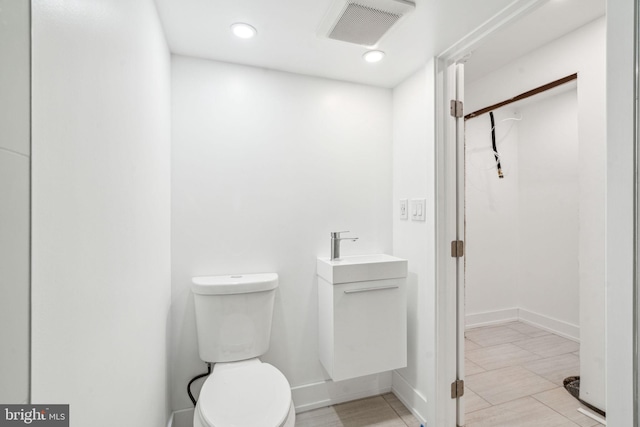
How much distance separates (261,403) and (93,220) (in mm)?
935

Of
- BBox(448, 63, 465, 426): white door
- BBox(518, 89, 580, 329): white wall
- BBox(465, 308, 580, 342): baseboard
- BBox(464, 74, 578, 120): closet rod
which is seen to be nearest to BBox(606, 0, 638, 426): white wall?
BBox(448, 63, 465, 426): white door

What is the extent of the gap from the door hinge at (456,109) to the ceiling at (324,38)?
293 mm

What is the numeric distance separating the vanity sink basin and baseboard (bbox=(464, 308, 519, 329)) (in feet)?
6.10

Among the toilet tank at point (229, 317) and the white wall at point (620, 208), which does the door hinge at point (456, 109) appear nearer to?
the white wall at point (620, 208)

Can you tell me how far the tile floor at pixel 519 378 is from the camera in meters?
1.87

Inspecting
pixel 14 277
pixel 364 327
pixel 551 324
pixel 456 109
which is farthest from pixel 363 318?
pixel 551 324

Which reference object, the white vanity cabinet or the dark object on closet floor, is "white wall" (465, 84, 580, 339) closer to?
the dark object on closet floor

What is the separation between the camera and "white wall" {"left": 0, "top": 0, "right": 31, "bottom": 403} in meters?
0.41

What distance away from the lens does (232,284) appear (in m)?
1.62

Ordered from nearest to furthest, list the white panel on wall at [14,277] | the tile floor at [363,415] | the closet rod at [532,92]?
1. the white panel on wall at [14,277]
2. the tile floor at [363,415]
3. the closet rod at [532,92]

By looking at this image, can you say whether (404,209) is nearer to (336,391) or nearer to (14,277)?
(336,391)

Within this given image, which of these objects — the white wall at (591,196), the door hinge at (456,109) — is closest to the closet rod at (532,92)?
the white wall at (591,196)

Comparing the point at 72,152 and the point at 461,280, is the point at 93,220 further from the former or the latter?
the point at 461,280

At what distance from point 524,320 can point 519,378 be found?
4.30ft
